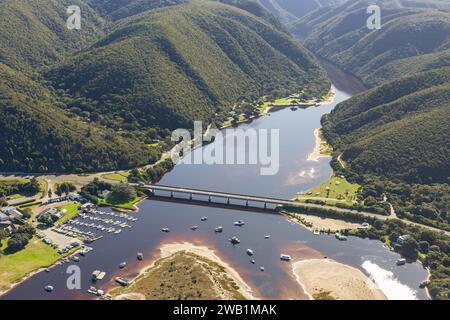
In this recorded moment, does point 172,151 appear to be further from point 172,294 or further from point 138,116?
point 172,294

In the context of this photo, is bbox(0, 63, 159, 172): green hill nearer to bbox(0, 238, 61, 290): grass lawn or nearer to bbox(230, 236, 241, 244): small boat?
bbox(0, 238, 61, 290): grass lawn

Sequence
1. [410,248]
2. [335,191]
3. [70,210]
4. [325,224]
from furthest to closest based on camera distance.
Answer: [335,191], [70,210], [325,224], [410,248]

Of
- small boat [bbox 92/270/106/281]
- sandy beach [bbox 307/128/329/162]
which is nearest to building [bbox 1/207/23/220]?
small boat [bbox 92/270/106/281]

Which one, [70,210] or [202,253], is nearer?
[202,253]

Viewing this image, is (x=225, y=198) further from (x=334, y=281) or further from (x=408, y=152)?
(x=408, y=152)

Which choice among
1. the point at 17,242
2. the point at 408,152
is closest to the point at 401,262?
the point at 408,152

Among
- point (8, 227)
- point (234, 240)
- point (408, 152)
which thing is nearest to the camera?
point (234, 240)

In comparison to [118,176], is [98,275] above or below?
below
